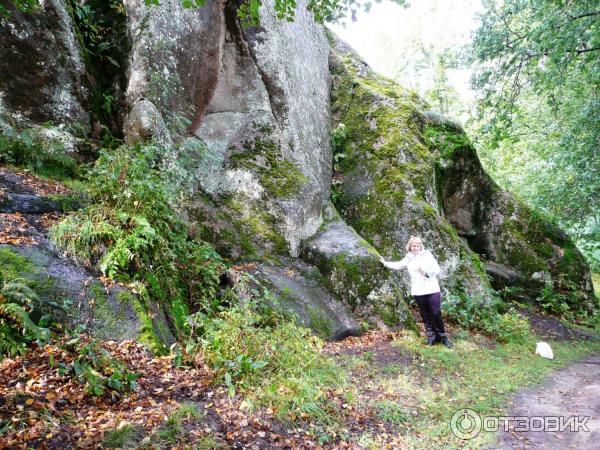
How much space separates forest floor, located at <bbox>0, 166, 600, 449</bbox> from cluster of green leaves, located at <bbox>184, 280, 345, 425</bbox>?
10cm

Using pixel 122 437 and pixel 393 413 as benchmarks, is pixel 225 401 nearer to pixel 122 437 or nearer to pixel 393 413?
pixel 122 437

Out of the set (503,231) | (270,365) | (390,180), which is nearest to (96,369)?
(270,365)

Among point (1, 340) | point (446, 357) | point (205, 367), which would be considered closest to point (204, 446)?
point (205, 367)

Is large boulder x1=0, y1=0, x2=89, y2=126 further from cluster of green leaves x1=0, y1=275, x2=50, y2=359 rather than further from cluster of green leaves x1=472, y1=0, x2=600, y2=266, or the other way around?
cluster of green leaves x1=472, y1=0, x2=600, y2=266

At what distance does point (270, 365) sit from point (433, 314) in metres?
4.03

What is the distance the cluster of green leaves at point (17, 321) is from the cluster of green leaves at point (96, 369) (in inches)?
12.7

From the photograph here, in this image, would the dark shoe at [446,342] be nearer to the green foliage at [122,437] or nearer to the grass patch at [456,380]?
the grass patch at [456,380]

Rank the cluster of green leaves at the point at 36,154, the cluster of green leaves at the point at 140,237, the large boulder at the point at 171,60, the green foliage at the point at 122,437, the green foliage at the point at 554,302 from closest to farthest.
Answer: the green foliage at the point at 122,437 → the cluster of green leaves at the point at 140,237 → the cluster of green leaves at the point at 36,154 → the large boulder at the point at 171,60 → the green foliage at the point at 554,302

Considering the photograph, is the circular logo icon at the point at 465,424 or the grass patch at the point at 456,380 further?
the grass patch at the point at 456,380

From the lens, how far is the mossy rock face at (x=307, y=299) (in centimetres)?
749

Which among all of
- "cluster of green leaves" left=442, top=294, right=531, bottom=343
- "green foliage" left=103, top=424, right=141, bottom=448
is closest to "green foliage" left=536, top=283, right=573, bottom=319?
"cluster of green leaves" left=442, top=294, right=531, bottom=343

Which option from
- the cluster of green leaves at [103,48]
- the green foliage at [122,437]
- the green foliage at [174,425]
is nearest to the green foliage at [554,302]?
the green foliage at [174,425]

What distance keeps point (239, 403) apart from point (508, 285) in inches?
478

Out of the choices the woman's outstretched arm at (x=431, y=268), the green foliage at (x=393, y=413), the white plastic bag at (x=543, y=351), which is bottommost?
the white plastic bag at (x=543, y=351)
